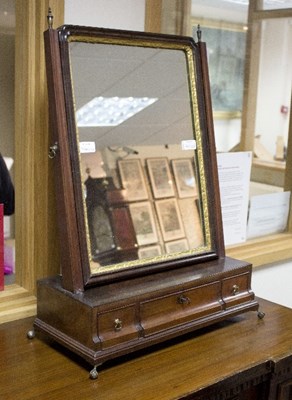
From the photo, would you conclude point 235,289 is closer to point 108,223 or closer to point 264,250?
point 108,223

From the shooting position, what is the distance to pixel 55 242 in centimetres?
155

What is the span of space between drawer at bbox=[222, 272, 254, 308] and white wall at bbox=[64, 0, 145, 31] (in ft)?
2.38

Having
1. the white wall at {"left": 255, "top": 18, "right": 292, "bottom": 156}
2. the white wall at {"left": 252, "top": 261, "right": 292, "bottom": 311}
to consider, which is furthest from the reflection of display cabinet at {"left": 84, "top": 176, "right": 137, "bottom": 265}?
the white wall at {"left": 255, "top": 18, "right": 292, "bottom": 156}

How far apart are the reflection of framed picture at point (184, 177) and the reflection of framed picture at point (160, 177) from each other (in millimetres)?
23

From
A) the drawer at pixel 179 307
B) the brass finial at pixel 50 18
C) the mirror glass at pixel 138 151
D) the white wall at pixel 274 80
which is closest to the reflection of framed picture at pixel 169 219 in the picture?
the mirror glass at pixel 138 151

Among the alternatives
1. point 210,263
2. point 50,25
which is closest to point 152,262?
point 210,263

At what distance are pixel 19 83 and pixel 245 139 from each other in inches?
39.9

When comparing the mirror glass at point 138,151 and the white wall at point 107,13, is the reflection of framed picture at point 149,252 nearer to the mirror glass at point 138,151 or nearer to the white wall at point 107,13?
the mirror glass at point 138,151

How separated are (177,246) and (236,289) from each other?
0.20 metres

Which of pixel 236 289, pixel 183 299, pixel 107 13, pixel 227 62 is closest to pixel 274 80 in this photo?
pixel 227 62

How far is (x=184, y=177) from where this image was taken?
1.56 m

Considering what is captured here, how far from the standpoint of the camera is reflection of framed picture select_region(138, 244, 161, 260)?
4.76ft

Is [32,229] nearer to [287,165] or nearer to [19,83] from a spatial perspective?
[19,83]

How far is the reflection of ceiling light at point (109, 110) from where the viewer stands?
138 cm
